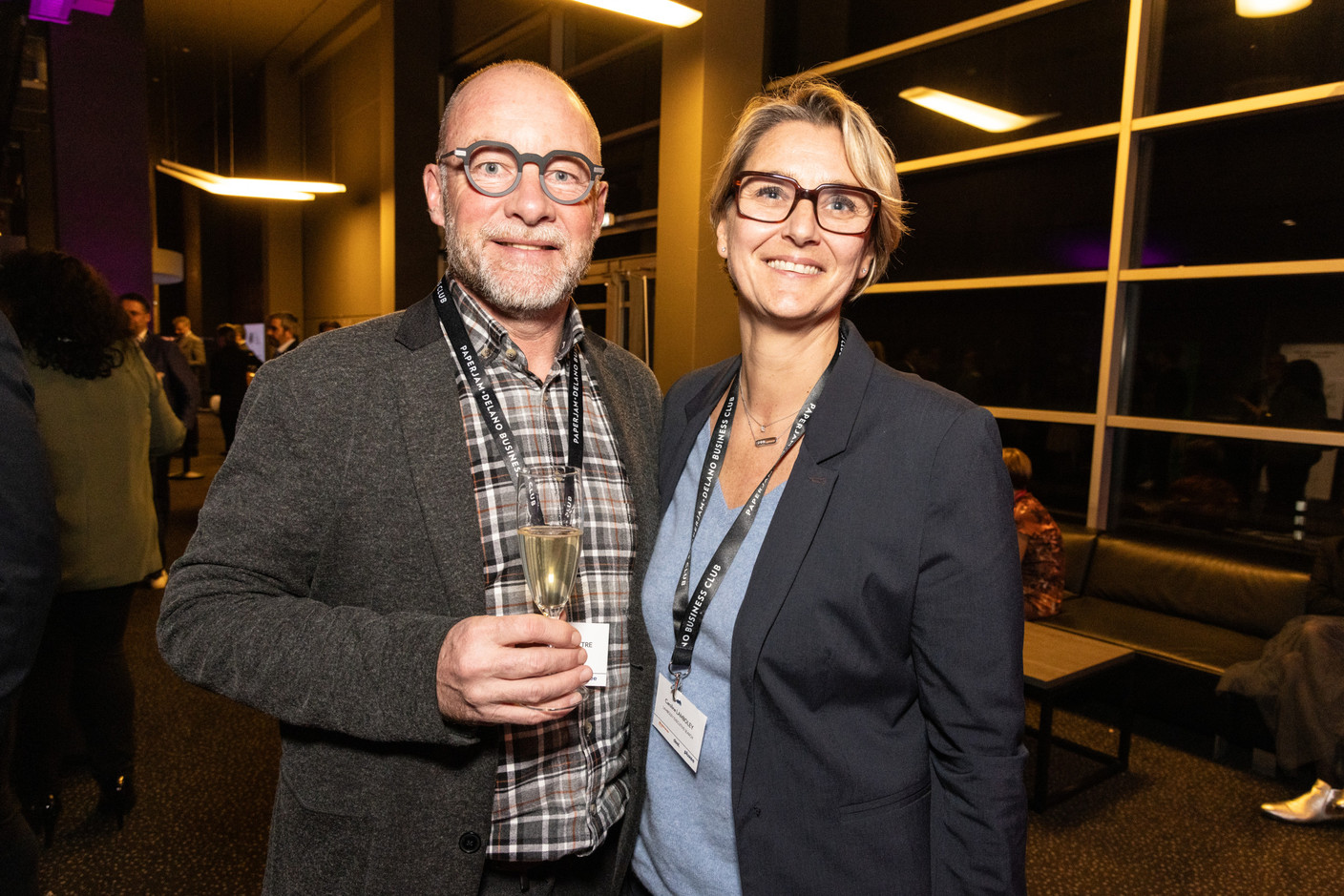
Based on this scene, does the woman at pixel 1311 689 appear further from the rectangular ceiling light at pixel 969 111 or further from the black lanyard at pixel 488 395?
the black lanyard at pixel 488 395

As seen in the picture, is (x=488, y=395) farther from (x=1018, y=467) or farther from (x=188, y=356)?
(x=188, y=356)

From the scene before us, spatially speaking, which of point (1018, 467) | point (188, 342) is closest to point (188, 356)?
point (188, 342)

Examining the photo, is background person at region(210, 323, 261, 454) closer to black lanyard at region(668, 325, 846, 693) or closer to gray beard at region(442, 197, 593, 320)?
gray beard at region(442, 197, 593, 320)

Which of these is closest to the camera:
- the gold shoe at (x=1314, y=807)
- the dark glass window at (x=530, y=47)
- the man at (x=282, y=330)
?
the gold shoe at (x=1314, y=807)

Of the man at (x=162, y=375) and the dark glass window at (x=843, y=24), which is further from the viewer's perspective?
the dark glass window at (x=843, y=24)

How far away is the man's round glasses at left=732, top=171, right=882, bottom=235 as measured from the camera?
138 centimetres

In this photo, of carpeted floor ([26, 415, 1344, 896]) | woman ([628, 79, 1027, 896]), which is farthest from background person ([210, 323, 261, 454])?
woman ([628, 79, 1027, 896])

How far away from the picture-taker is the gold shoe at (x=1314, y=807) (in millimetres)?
3178

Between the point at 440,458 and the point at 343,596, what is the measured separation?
24cm

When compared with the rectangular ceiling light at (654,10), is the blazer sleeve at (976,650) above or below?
below

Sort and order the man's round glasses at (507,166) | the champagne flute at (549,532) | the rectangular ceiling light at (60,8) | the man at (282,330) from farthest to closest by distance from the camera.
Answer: the man at (282,330)
the rectangular ceiling light at (60,8)
the man's round glasses at (507,166)
the champagne flute at (549,532)

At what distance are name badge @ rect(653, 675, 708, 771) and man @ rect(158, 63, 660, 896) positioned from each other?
0.03 meters

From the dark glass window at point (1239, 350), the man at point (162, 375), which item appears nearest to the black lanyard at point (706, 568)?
the dark glass window at point (1239, 350)

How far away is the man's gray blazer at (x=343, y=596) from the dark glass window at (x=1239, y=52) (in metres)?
4.80
